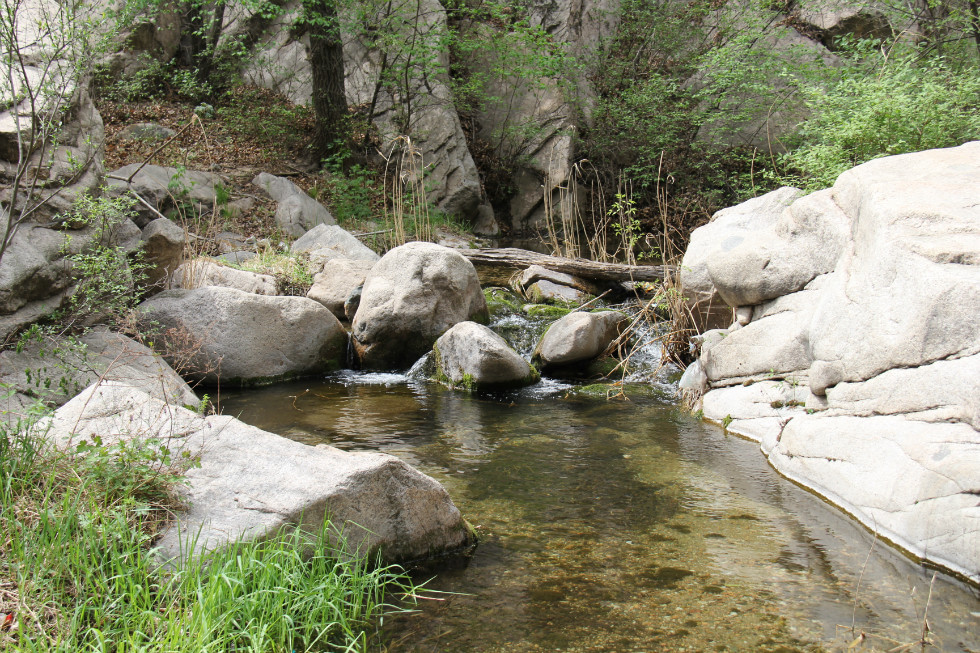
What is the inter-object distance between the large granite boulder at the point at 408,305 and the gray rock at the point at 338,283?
0.81m

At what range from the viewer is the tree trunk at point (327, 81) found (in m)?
13.1

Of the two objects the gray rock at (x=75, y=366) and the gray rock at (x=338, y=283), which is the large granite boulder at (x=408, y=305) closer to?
the gray rock at (x=338, y=283)

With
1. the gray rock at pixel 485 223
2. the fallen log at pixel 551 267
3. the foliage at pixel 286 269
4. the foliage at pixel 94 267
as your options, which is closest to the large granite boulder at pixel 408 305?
the foliage at pixel 286 269

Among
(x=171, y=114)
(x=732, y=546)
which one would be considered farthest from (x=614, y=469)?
(x=171, y=114)

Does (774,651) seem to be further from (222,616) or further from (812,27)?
(812,27)

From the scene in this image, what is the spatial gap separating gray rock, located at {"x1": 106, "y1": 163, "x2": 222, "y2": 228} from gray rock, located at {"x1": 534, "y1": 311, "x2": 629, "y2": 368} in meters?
5.49

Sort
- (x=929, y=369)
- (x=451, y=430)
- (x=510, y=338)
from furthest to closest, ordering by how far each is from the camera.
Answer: (x=510, y=338)
(x=451, y=430)
(x=929, y=369)

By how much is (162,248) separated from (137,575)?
219 inches

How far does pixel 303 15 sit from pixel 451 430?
9464 millimetres

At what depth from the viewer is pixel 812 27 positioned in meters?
16.4

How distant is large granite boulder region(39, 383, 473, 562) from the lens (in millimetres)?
2992

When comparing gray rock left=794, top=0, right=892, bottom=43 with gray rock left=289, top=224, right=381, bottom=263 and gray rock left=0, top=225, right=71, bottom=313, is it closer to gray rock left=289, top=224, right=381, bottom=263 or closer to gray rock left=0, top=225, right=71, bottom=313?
gray rock left=289, top=224, right=381, bottom=263

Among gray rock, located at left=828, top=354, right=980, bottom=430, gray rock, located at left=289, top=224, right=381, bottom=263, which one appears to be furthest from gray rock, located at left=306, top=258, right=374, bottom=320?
gray rock, located at left=828, top=354, right=980, bottom=430

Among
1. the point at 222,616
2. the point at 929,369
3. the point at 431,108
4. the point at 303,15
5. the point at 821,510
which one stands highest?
the point at 303,15
